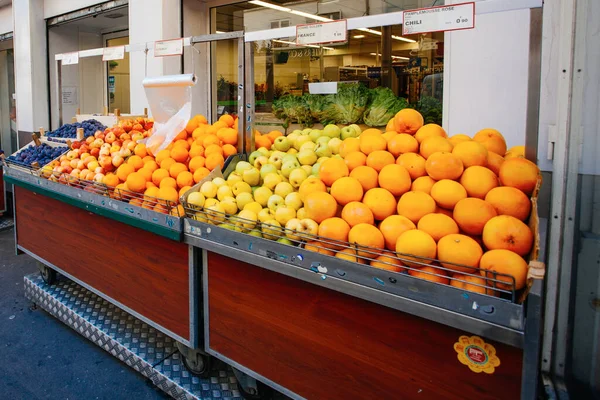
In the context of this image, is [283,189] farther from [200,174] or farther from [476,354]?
[476,354]

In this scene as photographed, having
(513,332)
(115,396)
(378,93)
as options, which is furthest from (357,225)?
(378,93)

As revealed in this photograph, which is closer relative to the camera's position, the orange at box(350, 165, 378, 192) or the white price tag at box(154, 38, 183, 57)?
the orange at box(350, 165, 378, 192)

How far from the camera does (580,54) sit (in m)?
2.14

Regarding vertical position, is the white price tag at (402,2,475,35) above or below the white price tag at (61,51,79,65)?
below

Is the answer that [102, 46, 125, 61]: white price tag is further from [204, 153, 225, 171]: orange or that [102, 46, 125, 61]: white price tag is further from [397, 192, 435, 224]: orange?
[397, 192, 435, 224]: orange

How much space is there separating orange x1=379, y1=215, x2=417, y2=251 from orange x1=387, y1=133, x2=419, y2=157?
0.44 m

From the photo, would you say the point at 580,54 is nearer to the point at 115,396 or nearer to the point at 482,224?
the point at 482,224

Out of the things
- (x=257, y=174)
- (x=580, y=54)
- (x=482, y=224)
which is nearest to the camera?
(x=482, y=224)

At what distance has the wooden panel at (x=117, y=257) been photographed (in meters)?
2.54

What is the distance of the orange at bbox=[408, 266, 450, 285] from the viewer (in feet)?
5.01

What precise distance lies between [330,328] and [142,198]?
5.09 feet

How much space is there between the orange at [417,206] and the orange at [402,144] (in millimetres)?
349

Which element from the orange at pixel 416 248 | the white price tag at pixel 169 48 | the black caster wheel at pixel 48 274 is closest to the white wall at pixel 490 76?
the orange at pixel 416 248

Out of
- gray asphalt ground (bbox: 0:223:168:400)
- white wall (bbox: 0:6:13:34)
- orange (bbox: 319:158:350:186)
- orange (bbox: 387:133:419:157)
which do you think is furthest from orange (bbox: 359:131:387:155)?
white wall (bbox: 0:6:13:34)
